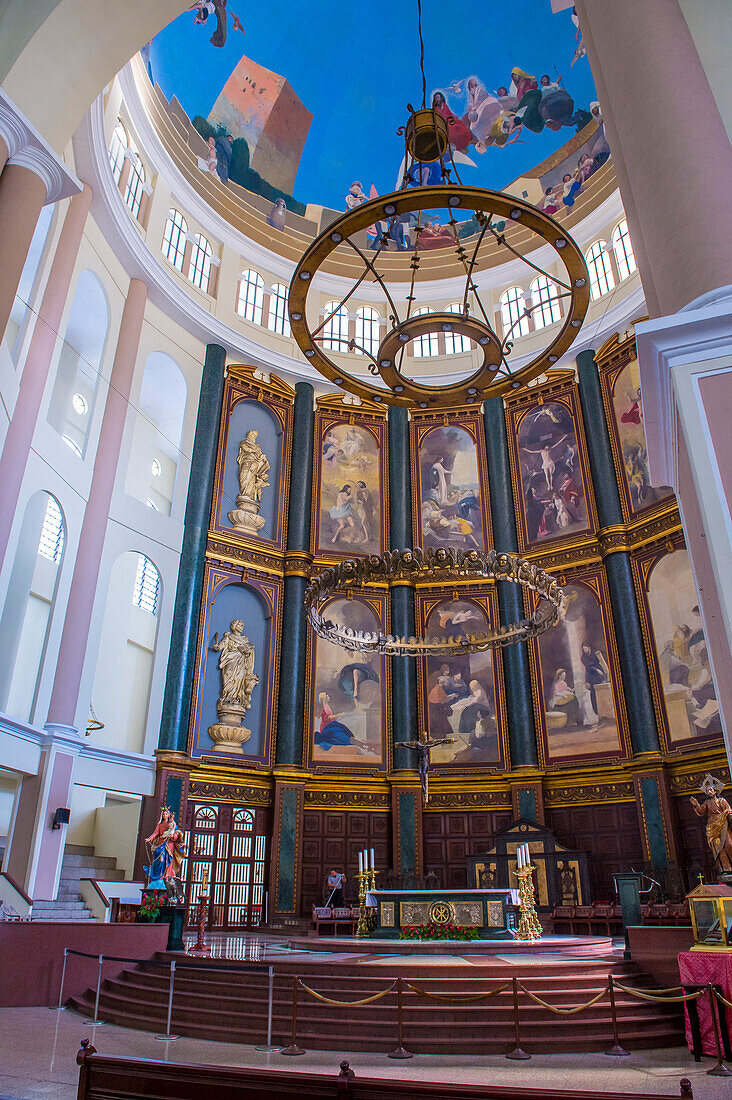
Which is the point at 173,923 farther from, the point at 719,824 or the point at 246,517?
the point at 246,517

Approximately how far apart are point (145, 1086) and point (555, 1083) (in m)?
4.58

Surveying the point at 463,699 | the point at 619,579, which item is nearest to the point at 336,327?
the point at 619,579

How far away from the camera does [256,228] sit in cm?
2477

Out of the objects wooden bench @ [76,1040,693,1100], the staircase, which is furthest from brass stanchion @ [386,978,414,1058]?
the staircase

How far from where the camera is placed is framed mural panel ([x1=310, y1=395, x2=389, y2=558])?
22297 millimetres

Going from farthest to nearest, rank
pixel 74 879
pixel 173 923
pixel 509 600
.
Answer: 1. pixel 509 600
2. pixel 74 879
3. pixel 173 923

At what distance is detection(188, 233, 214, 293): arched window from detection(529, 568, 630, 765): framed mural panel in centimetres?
1381

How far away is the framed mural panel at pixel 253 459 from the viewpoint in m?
21.1

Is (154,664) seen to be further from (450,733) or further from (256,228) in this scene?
(256,228)

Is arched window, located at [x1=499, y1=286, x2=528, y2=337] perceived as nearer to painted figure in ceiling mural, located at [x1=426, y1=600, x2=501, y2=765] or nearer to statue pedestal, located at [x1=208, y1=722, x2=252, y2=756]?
painted figure in ceiling mural, located at [x1=426, y1=600, x2=501, y2=765]

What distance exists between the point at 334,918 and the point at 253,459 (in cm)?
1212

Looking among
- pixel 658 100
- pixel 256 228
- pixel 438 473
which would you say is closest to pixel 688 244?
pixel 658 100

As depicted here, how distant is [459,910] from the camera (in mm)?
13023

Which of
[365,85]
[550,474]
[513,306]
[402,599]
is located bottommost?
[402,599]
